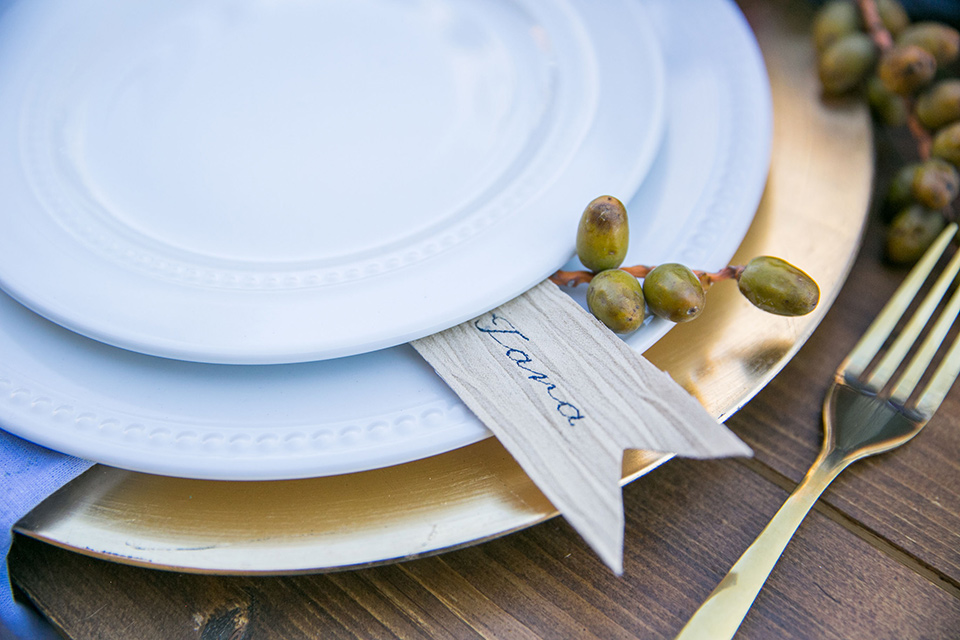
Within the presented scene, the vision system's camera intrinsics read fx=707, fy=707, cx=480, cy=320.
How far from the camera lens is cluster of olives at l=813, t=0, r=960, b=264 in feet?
1.51

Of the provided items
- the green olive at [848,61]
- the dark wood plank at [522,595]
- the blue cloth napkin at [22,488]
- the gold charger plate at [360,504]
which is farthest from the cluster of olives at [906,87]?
the blue cloth napkin at [22,488]

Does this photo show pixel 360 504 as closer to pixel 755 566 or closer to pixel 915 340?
pixel 755 566

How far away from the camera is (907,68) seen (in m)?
0.48

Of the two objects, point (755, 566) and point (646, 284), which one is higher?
point (646, 284)

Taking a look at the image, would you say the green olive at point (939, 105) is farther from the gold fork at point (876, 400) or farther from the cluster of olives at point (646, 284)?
the cluster of olives at point (646, 284)

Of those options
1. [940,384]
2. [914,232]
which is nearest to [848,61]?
[914,232]

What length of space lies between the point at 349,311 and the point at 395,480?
9 cm

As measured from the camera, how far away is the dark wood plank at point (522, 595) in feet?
1.11

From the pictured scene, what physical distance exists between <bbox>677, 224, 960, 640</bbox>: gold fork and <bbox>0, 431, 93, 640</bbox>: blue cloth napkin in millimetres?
314

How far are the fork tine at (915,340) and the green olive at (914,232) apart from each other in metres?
0.03

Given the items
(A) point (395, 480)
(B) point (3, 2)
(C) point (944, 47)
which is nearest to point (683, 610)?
(A) point (395, 480)

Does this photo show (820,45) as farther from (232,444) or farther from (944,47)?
(232,444)

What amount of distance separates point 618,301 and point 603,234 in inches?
1.5

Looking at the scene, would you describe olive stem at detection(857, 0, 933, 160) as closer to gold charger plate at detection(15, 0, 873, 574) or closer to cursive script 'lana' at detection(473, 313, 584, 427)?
gold charger plate at detection(15, 0, 873, 574)
